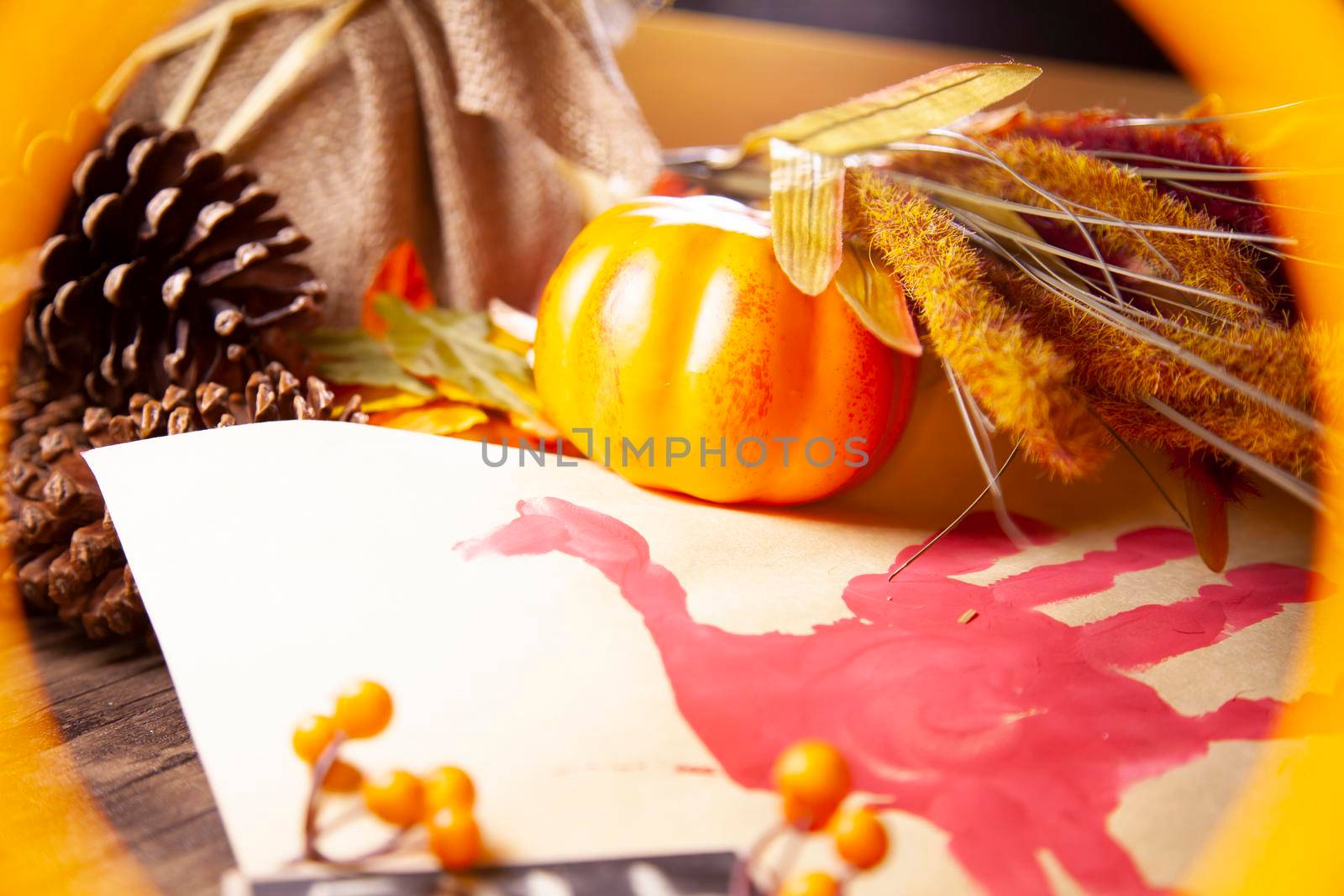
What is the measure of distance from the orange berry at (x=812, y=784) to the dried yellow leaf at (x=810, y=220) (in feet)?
0.60

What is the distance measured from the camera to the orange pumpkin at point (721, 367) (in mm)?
378

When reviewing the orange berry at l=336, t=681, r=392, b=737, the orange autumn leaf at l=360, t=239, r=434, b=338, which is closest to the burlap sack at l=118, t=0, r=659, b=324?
the orange autumn leaf at l=360, t=239, r=434, b=338

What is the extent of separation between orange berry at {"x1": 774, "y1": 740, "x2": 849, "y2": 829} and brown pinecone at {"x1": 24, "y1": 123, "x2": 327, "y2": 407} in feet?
1.08

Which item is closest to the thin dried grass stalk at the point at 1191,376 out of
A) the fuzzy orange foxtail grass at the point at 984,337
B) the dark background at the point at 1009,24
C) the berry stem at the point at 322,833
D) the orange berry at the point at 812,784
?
the fuzzy orange foxtail grass at the point at 984,337

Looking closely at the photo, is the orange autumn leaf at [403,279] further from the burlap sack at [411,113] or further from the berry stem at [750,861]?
the berry stem at [750,861]

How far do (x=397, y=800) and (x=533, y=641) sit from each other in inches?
2.9

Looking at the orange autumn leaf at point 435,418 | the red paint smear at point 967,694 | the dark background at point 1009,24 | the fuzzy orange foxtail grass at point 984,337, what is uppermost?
the dark background at point 1009,24

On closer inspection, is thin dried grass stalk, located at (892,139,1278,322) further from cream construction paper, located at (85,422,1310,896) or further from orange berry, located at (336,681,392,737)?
orange berry, located at (336,681,392,737)

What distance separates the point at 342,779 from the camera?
0.26 metres

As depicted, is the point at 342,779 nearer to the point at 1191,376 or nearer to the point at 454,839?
the point at 454,839

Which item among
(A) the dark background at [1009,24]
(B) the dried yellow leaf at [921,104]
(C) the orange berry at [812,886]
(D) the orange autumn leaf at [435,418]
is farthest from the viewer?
(A) the dark background at [1009,24]

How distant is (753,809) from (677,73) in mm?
721

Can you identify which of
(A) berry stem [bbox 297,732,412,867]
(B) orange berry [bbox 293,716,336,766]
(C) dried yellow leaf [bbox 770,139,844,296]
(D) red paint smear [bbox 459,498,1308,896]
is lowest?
(D) red paint smear [bbox 459,498,1308,896]

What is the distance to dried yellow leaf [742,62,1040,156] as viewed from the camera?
0.34m
